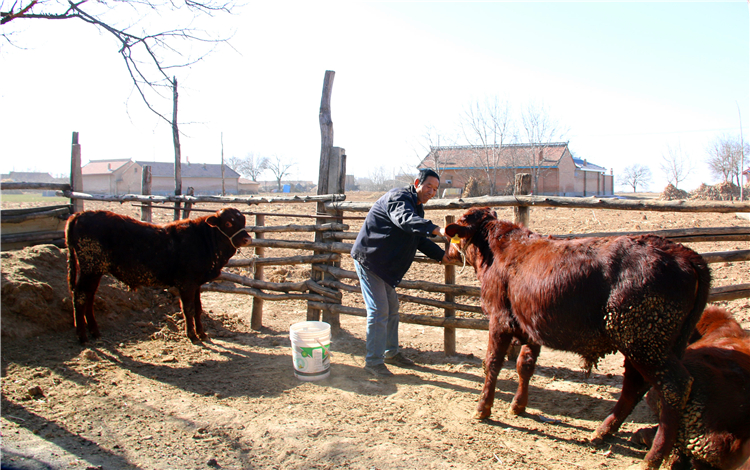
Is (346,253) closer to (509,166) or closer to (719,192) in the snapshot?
(509,166)

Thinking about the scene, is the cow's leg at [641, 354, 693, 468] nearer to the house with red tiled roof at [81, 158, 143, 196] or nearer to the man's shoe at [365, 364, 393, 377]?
the man's shoe at [365, 364, 393, 377]

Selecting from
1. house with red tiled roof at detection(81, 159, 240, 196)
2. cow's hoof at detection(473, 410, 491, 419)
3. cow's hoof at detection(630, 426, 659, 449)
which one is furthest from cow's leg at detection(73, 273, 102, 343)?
house with red tiled roof at detection(81, 159, 240, 196)

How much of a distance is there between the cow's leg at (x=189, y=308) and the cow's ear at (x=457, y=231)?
322 cm

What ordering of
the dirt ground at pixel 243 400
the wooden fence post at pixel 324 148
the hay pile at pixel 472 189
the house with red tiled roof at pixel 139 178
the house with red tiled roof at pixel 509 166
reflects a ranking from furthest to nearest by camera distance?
the house with red tiled roof at pixel 139 178 < the house with red tiled roof at pixel 509 166 < the hay pile at pixel 472 189 < the wooden fence post at pixel 324 148 < the dirt ground at pixel 243 400

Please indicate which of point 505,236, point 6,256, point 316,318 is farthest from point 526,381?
point 6,256

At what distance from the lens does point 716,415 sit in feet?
9.23

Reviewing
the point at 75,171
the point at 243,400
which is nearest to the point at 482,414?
the point at 243,400

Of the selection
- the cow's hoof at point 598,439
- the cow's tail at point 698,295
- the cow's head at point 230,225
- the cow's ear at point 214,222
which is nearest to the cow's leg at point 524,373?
the cow's hoof at point 598,439

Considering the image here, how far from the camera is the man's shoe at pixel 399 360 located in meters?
4.98

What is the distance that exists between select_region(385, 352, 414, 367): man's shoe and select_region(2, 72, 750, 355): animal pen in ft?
1.67

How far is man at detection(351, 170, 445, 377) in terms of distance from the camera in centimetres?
442

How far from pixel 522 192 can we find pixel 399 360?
7.53 feet

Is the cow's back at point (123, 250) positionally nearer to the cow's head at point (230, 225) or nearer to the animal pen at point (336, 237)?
the cow's head at point (230, 225)

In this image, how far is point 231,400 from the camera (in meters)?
4.02
